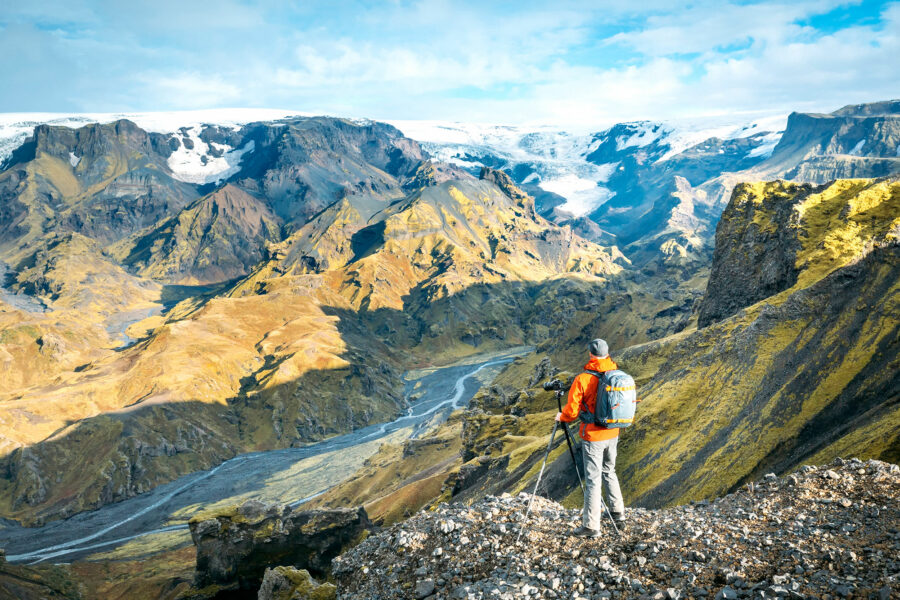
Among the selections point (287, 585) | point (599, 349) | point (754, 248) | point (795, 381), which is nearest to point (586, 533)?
point (599, 349)

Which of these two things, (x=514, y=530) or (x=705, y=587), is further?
(x=514, y=530)

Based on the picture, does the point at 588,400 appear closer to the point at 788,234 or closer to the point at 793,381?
the point at 793,381

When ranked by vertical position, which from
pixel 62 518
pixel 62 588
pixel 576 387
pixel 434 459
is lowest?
pixel 62 518

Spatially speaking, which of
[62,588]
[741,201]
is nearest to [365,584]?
[741,201]

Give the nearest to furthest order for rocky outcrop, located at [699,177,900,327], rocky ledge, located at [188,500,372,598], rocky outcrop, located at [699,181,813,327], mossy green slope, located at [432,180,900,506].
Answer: mossy green slope, located at [432,180,900,506]
rocky outcrop, located at [699,177,900,327]
rocky ledge, located at [188,500,372,598]
rocky outcrop, located at [699,181,813,327]

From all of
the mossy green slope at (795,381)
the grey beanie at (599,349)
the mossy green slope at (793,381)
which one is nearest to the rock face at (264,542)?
the mossy green slope at (793,381)

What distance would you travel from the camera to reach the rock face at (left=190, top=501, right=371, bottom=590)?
176 ft

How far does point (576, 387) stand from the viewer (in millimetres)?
17438

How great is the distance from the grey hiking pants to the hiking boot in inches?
5.9

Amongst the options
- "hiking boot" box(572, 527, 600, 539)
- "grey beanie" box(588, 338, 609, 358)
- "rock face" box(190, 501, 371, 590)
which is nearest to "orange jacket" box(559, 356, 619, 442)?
"grey beanie" box(588, 338, 609, 358)

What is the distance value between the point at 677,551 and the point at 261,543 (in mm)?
52690

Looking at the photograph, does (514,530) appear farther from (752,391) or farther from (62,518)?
(62,518)

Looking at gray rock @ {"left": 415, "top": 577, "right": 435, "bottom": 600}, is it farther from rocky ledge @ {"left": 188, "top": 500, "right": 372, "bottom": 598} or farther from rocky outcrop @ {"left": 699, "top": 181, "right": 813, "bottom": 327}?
rocky outcrop @ {"left": 699, "top": 181, "right": 813, "bottom": 327}

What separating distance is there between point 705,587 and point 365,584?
1270cm
